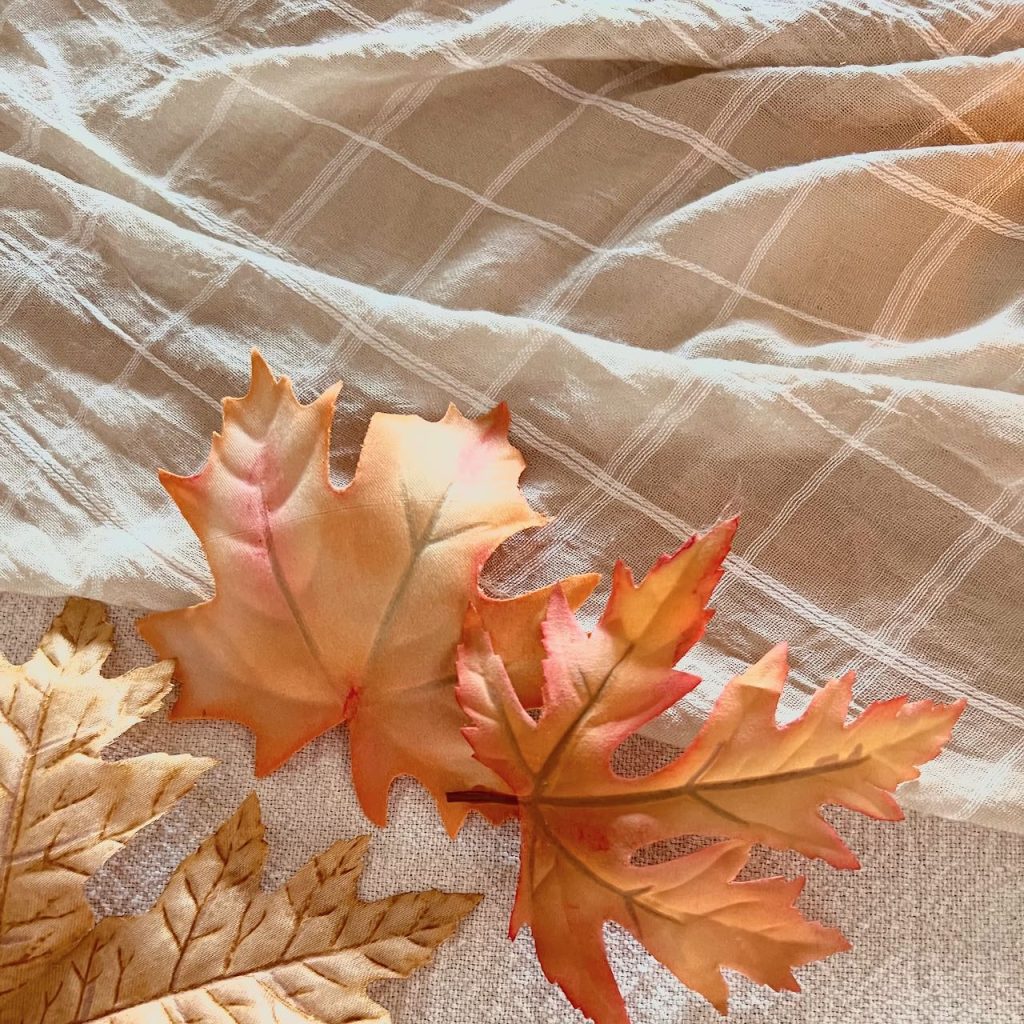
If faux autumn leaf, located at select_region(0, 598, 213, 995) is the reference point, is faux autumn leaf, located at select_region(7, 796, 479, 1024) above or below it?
below

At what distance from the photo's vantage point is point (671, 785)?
477 millimetres

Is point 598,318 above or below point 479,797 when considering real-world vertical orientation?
above

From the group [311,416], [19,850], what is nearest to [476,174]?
[311,416]

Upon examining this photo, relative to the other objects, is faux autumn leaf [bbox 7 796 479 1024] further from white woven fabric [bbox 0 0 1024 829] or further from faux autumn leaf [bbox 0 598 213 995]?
white woven fabric [bbox 0 0 1024 829]

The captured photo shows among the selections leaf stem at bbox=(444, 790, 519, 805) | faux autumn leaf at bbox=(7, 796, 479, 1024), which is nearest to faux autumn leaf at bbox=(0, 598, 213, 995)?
faux autumn leaf at bbox=(7, 796, 479, 1024)

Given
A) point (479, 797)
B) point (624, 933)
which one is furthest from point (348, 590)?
point (624, 933)

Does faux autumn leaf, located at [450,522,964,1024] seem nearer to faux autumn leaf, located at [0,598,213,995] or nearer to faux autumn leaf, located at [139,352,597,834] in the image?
faux autumn leaf, located at [139,352,597,834]

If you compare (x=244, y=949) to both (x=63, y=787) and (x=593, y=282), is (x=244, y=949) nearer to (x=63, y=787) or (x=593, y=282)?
(x=63, y=787)

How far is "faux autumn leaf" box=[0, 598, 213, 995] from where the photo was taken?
0.49 m

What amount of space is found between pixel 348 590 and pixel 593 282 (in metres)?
0.25

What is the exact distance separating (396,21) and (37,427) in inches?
13.9

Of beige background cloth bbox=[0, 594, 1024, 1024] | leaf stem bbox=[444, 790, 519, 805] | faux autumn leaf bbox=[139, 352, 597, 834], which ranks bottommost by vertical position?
beige background cloth bbox=[0, 594, 1024, 1024]

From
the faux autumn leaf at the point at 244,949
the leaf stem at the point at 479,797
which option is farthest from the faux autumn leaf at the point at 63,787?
the leaf stem at the point at 479,797

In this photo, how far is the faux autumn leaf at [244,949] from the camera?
0.49 m
